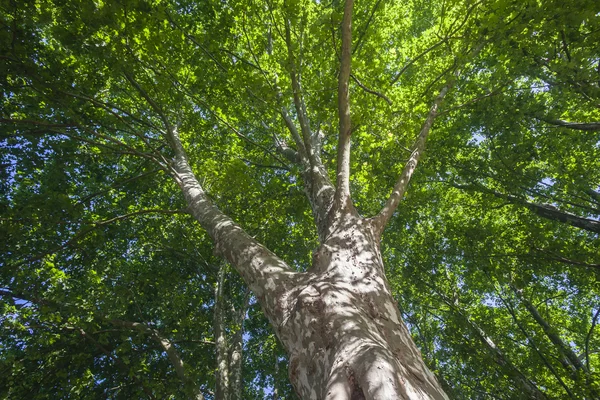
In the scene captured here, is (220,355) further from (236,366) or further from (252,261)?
(252,261)

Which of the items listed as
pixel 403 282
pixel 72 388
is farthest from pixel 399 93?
pixel 72 388

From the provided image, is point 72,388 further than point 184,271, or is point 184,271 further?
point 184,271

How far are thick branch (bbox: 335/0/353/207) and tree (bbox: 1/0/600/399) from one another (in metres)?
0.02

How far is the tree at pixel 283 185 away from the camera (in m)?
2.69

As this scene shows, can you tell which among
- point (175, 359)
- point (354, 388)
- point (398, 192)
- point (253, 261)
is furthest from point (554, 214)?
point (175, 359)

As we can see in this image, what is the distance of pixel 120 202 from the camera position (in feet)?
25.4

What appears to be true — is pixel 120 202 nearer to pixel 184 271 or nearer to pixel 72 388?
pixel 184 271

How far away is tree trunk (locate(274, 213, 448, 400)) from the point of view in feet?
4.91

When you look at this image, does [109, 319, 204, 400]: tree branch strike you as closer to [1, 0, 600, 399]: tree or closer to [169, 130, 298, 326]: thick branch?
[1, 0, 600, 399]: tree

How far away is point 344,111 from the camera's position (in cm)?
325

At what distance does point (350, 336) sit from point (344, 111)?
2257 millimetres

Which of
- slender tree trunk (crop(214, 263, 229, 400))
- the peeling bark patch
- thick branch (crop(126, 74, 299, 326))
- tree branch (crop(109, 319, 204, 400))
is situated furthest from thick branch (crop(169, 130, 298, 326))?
slender tree trunk (crop(214, 263, 229, 400))

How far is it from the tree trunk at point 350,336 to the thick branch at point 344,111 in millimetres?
669

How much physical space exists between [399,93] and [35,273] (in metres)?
8.36
